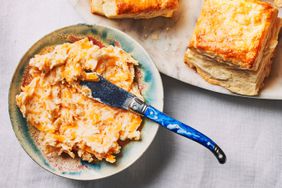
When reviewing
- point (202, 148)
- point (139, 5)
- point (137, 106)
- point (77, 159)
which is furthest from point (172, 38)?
point (77, 159)

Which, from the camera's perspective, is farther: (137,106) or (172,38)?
(172,38)

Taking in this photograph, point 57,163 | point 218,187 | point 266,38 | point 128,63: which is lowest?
point 218,187

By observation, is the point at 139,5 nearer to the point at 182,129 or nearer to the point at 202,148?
the point at 182,129

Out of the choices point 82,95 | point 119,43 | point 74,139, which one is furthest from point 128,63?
point 74,139

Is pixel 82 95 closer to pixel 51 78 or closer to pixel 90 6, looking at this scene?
pixel 51 78

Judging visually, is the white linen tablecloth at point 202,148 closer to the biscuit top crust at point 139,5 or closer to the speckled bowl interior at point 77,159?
the speckled bowl interior at point 77,159

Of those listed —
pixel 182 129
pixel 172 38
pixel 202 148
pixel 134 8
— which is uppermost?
pixel 134 8
